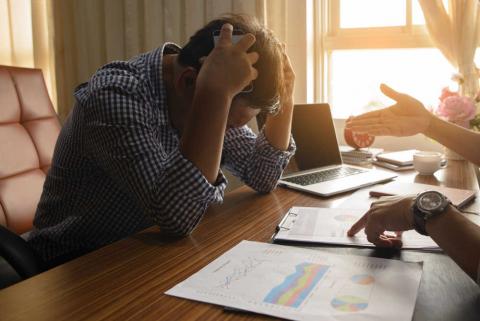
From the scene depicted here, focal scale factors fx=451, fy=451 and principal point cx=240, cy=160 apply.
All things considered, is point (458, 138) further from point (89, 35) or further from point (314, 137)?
point (89, 35)

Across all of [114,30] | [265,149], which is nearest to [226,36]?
[265,149]

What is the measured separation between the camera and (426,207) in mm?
764

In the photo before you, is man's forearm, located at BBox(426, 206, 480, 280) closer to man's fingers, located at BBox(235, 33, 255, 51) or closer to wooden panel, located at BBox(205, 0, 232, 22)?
man's fingers, located at BBox(235, 33, 255, 51)

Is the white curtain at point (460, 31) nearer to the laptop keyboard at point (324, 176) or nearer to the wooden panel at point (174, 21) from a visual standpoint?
the laptop keyboard at point (324, 176)

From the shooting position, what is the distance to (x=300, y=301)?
61 centimetres

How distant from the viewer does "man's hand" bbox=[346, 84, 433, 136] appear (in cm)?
138

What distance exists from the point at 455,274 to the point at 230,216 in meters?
0.49

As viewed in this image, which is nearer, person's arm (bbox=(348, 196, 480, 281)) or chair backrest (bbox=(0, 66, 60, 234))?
person's arm (bbox=(348, 196, 480, 281))

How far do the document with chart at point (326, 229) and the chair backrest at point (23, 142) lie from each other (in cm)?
92

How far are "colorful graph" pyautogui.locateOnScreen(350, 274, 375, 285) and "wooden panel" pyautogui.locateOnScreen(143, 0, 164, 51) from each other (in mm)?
1876

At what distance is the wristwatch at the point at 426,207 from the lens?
0.75 metres

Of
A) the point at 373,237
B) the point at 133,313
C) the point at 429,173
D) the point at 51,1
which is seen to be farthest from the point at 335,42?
the point at 133,313

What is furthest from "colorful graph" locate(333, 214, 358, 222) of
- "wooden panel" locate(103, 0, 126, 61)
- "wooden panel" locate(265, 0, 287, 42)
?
"wooden panel" locate(103, 0, 126, 61)

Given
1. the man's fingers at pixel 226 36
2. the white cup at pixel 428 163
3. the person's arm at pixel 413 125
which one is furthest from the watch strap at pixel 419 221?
the white cup at pixel 428 163
